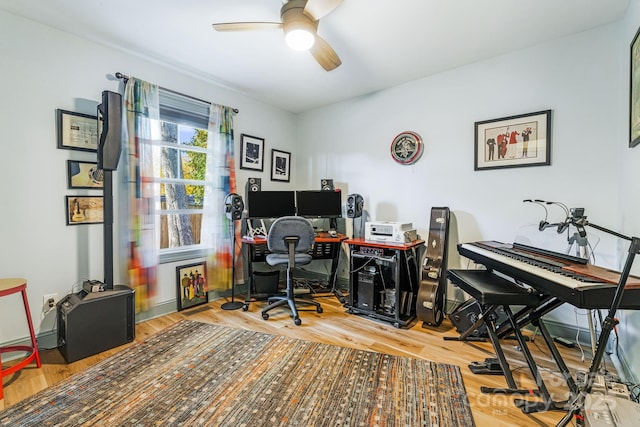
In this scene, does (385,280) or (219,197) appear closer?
(385,280)

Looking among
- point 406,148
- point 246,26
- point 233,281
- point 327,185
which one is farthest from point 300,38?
point 233,281

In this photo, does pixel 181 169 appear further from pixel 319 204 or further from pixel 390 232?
pixel 390 232

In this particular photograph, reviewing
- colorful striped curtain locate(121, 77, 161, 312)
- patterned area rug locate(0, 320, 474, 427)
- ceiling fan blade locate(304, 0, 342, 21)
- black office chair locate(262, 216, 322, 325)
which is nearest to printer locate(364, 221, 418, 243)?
black office chair locate(262, 216, 322, 325)

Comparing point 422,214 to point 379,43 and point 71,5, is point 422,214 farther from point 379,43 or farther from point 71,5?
point 71,5

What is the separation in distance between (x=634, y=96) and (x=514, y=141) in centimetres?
81

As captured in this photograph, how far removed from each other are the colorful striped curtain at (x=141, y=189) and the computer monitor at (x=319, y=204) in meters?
1.58

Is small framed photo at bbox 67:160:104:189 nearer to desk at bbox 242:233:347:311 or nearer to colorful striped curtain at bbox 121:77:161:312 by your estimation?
colorful striped curtain at bbox 121:77:161:312

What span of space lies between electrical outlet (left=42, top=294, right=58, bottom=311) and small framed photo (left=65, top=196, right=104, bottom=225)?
57cm

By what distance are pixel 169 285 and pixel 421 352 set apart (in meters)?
2.45

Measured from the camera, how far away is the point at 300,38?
6.08ft

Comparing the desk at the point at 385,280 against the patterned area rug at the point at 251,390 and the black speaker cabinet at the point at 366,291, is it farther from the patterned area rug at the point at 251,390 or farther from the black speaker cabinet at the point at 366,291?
the patterned area rug at the point at 251,390

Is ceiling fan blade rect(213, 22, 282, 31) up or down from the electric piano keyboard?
up

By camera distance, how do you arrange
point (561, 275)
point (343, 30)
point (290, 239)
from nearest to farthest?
point (561, 275), point (343, 30), point (290, 239)

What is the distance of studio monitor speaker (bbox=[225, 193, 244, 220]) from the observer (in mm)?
3076
